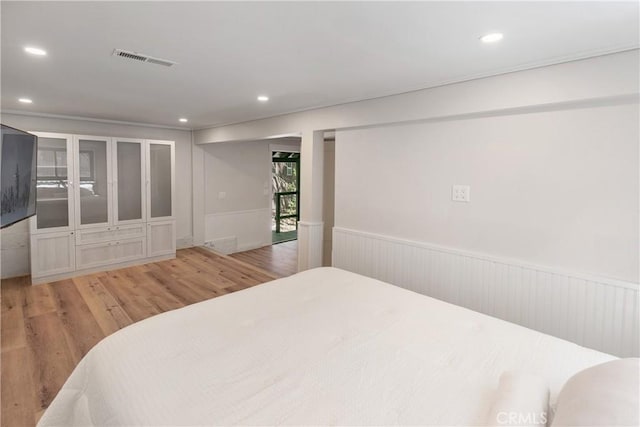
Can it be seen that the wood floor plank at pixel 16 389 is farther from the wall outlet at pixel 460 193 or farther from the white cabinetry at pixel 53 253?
the wall outlet at pixel 460 193

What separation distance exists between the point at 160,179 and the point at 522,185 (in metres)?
4.84

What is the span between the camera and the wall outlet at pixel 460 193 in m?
2.76

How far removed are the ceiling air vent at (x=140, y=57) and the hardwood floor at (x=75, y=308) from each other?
7.38ft

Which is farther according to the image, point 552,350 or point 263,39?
point 263,39

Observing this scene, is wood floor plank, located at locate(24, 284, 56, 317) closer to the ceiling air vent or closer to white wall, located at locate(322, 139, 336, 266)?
the ceiling air vent

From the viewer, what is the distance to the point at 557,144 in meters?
2.30

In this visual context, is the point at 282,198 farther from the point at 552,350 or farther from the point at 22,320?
the point at 552,350

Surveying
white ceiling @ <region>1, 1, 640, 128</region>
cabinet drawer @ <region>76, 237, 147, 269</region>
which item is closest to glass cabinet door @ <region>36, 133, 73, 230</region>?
cabinet drawer @ <region>76, 237, 147, 269</region>

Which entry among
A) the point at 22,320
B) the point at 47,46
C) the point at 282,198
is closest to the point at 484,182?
the point at 47,46

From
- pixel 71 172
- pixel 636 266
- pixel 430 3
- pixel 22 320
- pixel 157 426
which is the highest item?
pixel 430 3

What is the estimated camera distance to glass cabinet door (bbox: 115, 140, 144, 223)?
15.6ft

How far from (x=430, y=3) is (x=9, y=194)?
2662 mm

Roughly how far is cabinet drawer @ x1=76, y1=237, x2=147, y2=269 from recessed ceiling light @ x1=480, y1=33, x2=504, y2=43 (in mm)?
4987

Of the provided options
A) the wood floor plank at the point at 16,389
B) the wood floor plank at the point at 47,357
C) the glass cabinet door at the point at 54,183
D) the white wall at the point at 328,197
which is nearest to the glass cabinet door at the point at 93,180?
the glass cabinet door at the point at 54,183
